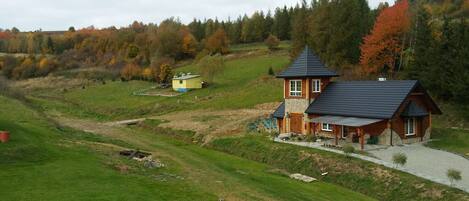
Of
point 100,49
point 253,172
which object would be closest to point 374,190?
point 253,172

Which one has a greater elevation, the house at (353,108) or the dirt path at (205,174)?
the house at (353,108)

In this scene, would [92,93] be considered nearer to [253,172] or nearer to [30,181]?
[253,172]

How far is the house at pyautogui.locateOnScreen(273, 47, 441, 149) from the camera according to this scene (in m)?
31.0

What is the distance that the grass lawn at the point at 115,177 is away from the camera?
1582 cm

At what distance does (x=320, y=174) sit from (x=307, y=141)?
706 cm

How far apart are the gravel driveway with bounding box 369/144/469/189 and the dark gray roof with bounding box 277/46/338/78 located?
8240 millimetres

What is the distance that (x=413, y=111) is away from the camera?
103ft

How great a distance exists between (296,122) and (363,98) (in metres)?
6.00

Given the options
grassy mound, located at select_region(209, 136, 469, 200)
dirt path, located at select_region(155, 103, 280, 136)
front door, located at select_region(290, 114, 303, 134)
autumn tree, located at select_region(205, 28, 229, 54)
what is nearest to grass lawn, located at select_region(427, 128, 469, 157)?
grassy mound, located at select_region(209, 136, 469, 200)

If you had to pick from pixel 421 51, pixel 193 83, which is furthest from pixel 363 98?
pixel 193 83

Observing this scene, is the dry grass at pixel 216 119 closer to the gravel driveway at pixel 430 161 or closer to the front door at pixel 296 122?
the front door at pixel 296 122

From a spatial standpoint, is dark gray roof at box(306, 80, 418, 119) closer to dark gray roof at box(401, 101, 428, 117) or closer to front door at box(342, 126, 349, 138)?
dark gray roof at box(401, 101, 428, 117)

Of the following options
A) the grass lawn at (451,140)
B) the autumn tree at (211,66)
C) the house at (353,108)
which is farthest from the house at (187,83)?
the grass lawn at (451,140)

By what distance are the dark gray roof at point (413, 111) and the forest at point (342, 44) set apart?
4.81m
